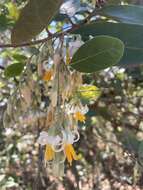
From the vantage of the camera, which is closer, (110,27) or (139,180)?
(110,27)

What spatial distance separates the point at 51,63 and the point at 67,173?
1.16 m

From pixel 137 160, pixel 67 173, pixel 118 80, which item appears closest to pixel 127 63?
pixel 137 160

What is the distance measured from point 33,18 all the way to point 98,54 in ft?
0.31

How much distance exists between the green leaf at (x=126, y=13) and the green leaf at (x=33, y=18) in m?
0.09

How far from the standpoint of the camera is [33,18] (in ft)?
2.10

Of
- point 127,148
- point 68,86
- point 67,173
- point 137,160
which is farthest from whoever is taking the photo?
point 67,173

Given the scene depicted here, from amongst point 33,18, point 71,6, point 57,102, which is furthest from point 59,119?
point 71,6

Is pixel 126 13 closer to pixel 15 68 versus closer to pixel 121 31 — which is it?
pixel 121 31

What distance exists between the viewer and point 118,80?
1576 millimetres

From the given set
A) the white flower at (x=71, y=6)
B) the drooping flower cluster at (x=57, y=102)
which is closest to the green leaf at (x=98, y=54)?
the drooping flower cluster at (x=57, y=102)

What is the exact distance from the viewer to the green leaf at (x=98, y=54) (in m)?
0.64

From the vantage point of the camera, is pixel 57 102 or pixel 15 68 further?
pixel 15 68

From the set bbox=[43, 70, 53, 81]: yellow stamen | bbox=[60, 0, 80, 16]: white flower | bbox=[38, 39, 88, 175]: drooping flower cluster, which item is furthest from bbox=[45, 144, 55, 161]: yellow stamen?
bbox=[60, 0, 80, 16]: white flower

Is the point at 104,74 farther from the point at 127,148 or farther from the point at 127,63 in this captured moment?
the point at 127,63
